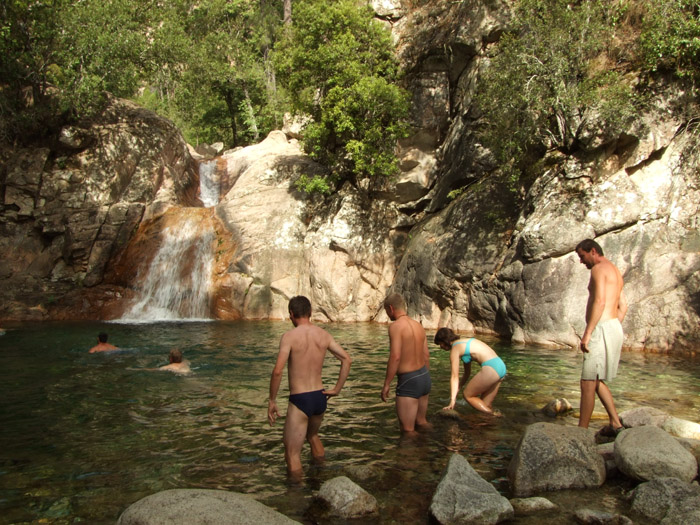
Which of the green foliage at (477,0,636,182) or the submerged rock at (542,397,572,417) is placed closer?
the submerged rock at (542,397,572,417)

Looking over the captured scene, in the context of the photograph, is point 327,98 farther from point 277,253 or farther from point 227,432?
point 227,432

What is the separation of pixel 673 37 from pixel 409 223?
456 inches

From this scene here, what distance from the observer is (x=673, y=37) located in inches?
639

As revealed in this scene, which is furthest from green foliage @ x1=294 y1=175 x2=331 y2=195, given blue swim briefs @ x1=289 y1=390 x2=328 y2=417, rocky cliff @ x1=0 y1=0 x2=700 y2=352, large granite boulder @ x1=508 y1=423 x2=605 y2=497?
large granite boulder @ x1=508 y1=423 x2=605 y2=497

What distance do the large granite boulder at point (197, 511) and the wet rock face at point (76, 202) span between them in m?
20.6

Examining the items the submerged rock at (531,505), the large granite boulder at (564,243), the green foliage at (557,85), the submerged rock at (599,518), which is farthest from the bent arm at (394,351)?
the green foliage at (557,85)

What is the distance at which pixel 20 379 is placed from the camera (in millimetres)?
11539

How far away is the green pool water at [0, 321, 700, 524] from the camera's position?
5781mm

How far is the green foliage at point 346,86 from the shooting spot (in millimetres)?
23605

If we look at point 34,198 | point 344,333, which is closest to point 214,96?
point 34,198

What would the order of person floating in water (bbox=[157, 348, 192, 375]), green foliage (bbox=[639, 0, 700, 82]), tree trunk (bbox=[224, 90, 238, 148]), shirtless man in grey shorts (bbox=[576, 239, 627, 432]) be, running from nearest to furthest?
shirtless man in grey shorts (bbox=[576, 239, 627, 432]), person floating in water (bbox=[157, 348, 192, 375]), green foliage (bbox=[639, 0, 700, 82]), tree trunk (bbox=[224, 90, 238, 148])

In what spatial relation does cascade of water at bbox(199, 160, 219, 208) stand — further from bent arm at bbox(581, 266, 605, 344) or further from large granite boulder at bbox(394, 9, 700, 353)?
bent arm at bbox(581, 266, 605, 344)

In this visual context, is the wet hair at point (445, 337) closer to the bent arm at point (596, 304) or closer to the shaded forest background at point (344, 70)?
the bent arm at point (596, 304)

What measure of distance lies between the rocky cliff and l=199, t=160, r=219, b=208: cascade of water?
0.50m
